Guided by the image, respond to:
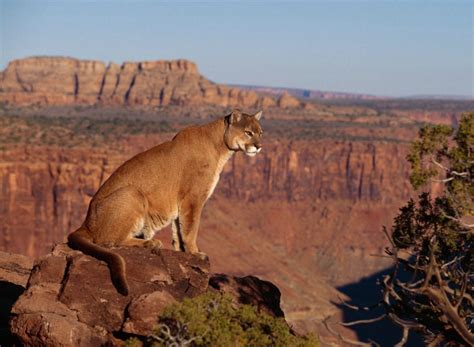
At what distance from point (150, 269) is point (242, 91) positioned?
5029 inches

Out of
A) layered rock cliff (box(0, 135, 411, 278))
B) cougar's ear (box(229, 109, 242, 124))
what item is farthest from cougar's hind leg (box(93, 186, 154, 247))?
layered rock cliff (box(0, 135, 411, 278))

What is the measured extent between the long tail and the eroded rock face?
0.36 ft

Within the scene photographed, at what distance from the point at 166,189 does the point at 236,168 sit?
236 ft

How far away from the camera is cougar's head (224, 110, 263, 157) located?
1270 centimetres

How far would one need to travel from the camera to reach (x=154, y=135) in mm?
76062

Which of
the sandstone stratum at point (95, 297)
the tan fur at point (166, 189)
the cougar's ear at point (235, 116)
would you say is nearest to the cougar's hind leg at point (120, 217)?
the tan fur at point (166, 189)

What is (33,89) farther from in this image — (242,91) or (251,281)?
(251,281)

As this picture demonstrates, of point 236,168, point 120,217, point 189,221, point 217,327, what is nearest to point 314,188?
point 236,168

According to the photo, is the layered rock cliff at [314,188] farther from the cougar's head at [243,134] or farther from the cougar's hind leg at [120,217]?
the cougar's hind leg at [120,217]

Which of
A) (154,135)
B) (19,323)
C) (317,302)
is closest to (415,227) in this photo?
(19,323)

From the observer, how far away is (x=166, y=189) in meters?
12.3

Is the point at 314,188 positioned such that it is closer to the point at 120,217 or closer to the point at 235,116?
the point at 235,116

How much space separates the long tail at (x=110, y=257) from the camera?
11.0 meters

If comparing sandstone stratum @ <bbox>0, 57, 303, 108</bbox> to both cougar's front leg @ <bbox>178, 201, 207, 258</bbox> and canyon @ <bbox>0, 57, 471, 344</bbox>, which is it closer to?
canyon @ <bbox>0, 57, 471, 344</bbox>
